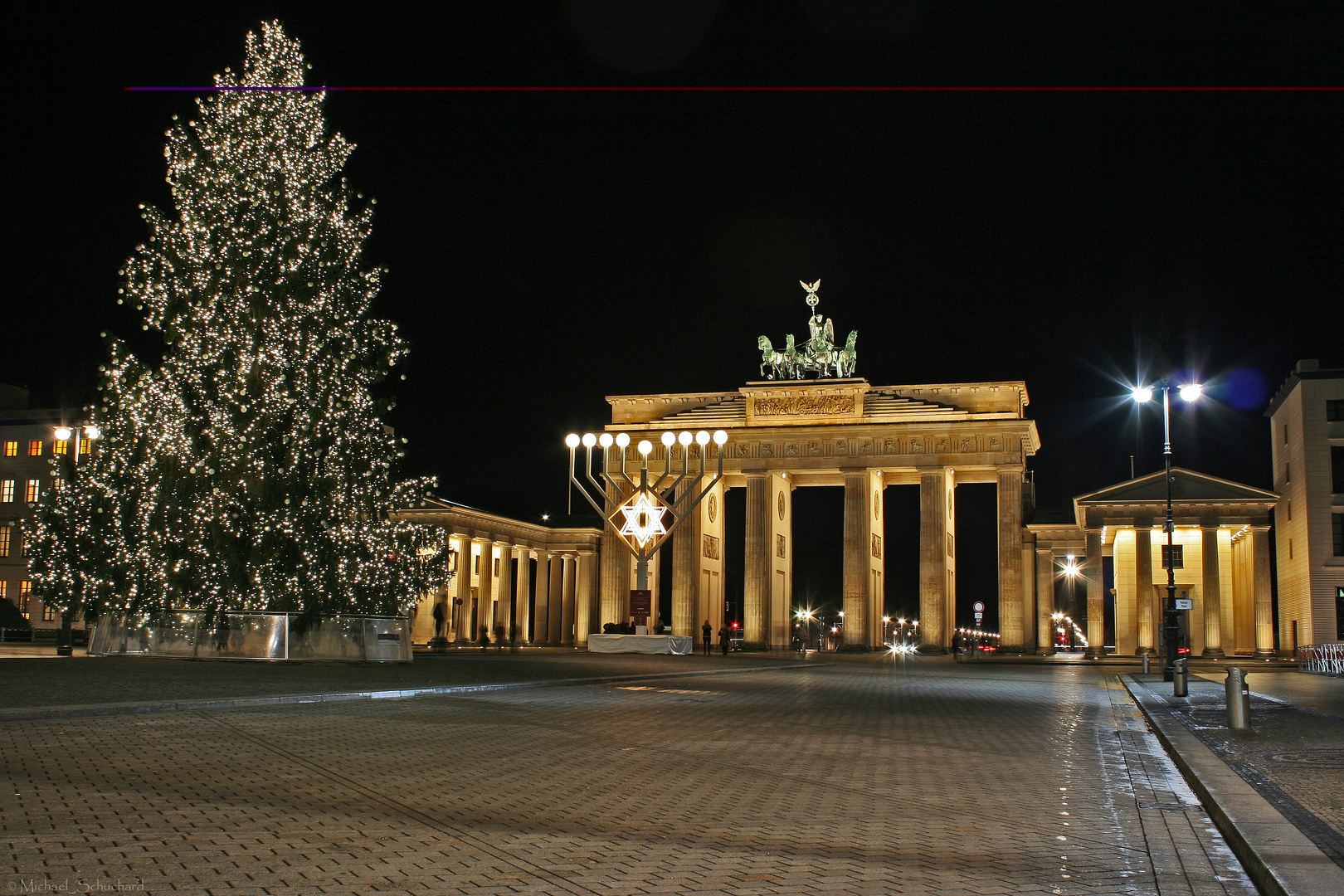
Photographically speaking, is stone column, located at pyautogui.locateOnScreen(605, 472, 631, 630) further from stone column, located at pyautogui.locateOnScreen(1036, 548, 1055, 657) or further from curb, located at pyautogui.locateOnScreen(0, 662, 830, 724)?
curb, located at pyautogui.locateOnScreen(0, 662, 830, 724)

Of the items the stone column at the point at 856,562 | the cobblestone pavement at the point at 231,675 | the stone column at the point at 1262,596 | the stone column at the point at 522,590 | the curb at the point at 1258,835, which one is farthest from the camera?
the stone column at the point at 522,590

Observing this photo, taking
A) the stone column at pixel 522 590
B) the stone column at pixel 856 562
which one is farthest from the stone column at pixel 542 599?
the stone column at pixel 856 562

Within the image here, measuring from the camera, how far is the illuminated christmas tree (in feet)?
102

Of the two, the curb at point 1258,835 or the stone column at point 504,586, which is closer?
the curb at point 1258,835

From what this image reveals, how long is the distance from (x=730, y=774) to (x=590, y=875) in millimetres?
5166

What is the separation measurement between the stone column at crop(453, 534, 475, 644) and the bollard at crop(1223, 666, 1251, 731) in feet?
215

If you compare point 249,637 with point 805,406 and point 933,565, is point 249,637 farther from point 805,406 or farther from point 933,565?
point 933,565

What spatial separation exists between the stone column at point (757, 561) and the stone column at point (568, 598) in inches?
982

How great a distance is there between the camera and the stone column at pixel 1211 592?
70375 millimetres

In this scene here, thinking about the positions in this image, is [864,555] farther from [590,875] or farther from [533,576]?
[590,875]

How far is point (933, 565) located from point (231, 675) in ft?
174

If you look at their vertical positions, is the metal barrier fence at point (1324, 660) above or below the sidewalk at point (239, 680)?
below

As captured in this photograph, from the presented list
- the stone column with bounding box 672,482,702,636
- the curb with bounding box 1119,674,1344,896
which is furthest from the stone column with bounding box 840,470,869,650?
the curb with bounding box 1119,674,1344,896

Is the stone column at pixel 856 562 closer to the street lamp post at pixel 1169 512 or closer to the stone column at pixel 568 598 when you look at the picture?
the stone column at pixel 568 598
